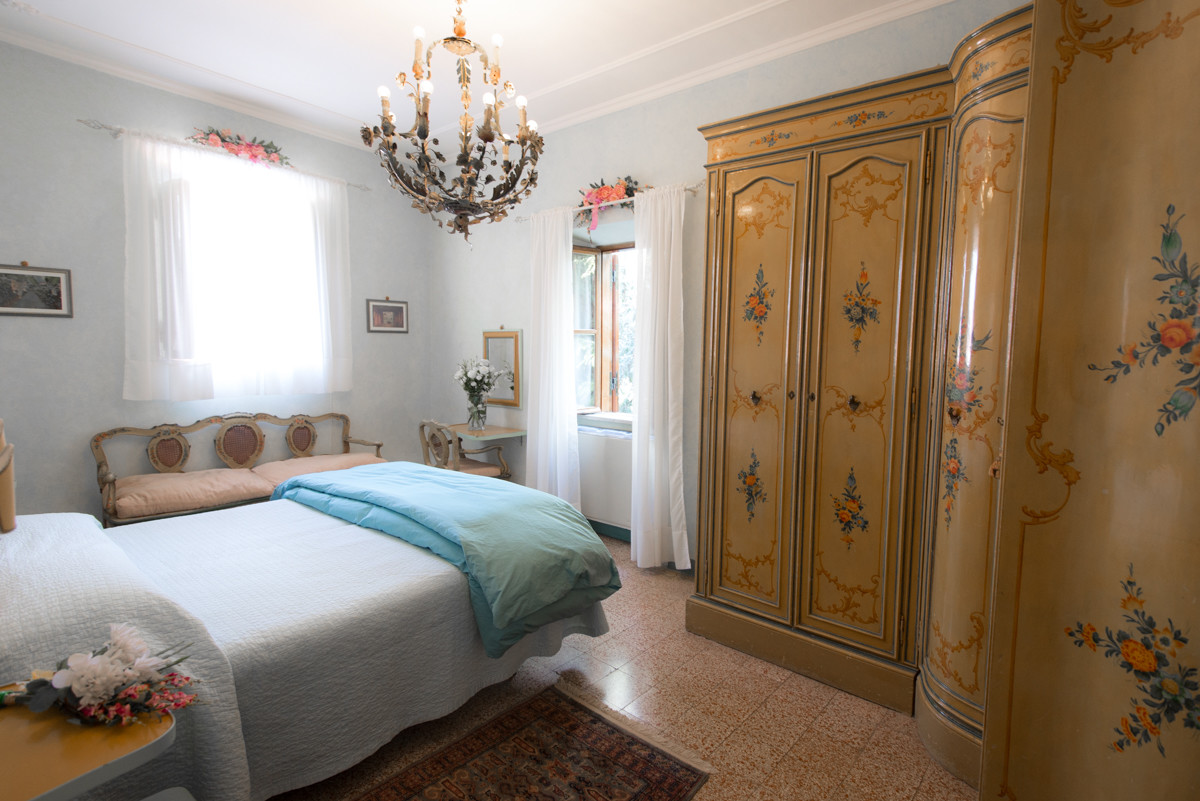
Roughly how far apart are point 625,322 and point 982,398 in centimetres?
297

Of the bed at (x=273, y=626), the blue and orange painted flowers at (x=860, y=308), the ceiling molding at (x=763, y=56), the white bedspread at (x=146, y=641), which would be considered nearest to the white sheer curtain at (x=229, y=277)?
the bed at (x=273, y=626)

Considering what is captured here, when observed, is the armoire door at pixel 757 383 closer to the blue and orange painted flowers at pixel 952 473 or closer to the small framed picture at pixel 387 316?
the blue and orange painted flowers at pixel 952 473

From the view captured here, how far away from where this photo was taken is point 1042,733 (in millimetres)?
818

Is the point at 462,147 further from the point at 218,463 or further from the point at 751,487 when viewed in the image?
the point at 218,463

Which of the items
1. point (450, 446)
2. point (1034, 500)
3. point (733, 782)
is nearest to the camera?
point (1034, 500)

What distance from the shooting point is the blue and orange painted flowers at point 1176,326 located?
0.69 meters

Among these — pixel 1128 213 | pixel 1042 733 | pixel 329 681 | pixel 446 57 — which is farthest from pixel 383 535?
pixel 446 57

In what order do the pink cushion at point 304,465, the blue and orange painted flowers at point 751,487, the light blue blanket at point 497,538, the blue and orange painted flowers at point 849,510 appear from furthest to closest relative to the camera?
the pink cushion at point 304,465 → the blue and orange painted flowers at point 751,487 → the blue and orange painted flowers at point 849,510 → the light blue blanket at point 497,538

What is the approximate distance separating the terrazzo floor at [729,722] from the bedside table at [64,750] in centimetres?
98

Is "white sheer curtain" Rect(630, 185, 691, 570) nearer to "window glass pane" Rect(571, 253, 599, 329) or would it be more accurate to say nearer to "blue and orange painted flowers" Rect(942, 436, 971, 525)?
"window glass pane" Rect(571, 253, 599, 329)

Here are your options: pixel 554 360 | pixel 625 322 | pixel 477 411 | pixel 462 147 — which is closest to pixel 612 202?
pixel 625 322

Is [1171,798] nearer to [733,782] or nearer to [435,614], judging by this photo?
[733,782]

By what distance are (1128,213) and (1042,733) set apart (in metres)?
0.73

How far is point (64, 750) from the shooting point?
3.25 ft
